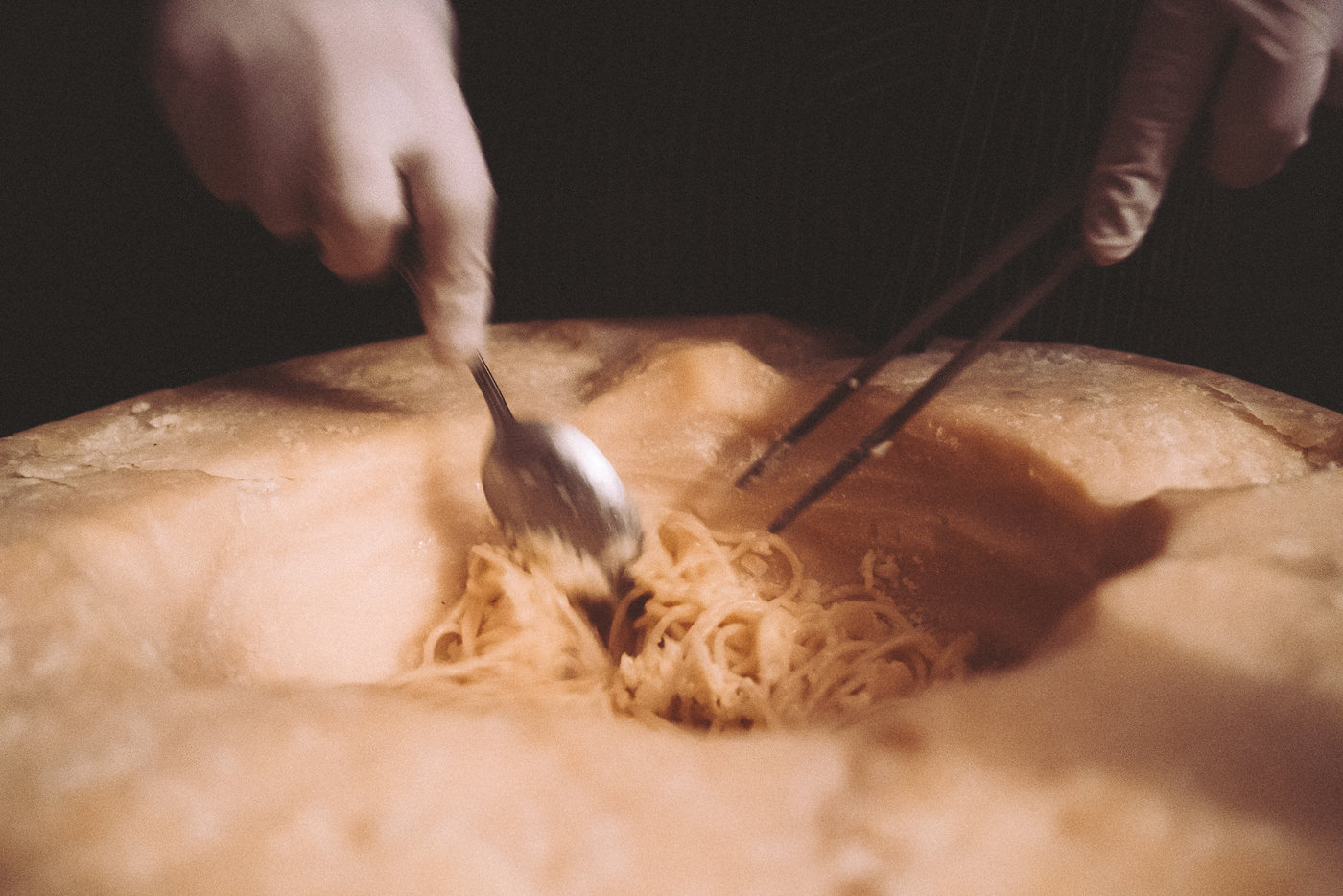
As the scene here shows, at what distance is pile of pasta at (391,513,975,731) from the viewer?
3.31ft

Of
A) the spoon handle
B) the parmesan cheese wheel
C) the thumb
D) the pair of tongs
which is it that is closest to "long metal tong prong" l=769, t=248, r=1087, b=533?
the pair of tongs

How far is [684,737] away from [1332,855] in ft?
1.56

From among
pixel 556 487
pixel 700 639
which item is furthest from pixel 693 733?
pixel 556 487

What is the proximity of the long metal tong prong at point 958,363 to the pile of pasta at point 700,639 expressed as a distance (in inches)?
6.2

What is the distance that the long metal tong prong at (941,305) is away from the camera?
999 millimetres

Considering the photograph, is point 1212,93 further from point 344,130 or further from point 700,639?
point 344,130

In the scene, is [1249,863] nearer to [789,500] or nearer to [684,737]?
[684,737]

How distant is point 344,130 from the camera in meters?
1.02

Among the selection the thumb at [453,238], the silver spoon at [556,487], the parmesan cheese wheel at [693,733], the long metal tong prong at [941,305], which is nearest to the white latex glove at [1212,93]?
the long metal tong prong at [941,305]

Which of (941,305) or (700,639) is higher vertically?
(941,305)

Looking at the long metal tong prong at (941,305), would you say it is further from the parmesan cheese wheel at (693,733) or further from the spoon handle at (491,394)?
the spoon handle at (491,394)

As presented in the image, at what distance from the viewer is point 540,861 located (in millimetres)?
611

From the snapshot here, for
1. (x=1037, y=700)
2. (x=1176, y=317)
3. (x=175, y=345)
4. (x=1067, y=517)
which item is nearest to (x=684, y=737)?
(x=1037, y=700)

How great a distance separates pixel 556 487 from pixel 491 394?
17 cm
